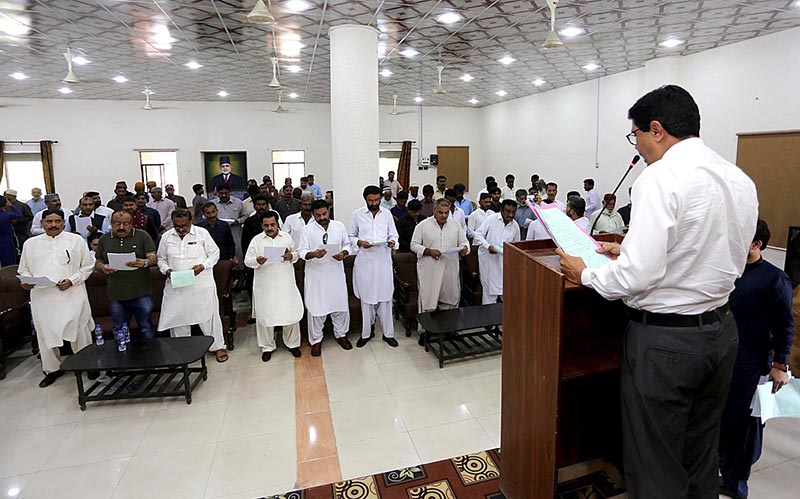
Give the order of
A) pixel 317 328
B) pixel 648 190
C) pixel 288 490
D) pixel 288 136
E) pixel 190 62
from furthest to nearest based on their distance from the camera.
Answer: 1. pixel 288 136
2. pixel 190 62
3. pixel 317 328
4. pixel 288 490
5. pixel 648 190

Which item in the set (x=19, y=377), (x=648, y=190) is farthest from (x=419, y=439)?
(x=19, y=377)

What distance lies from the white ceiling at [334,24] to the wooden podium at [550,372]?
414 cm

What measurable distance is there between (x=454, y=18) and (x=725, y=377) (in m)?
5.23

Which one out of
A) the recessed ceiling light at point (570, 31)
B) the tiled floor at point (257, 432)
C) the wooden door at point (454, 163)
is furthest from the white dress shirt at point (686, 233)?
the wooden door at point (454, 163)

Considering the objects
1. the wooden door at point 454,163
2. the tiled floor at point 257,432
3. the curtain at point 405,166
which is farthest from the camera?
the wooden door at point 454,163

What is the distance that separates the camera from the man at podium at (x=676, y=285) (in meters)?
1.42

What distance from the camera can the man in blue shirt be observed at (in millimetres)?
2176

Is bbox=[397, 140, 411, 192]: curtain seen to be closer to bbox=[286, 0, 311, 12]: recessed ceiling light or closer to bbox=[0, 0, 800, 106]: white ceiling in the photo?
bbox=[0, 0, 800, 106]: white ceiling

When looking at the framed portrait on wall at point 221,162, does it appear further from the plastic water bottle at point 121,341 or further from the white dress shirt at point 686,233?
the white dress shirt at point 686,233

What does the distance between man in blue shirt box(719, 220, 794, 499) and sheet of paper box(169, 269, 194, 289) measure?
3.91 metres

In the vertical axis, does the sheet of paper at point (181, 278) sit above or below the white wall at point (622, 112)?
below

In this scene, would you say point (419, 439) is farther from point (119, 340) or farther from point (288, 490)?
point (119, 340)

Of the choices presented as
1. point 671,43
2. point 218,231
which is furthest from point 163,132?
point 671,43

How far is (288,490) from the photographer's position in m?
2.58
